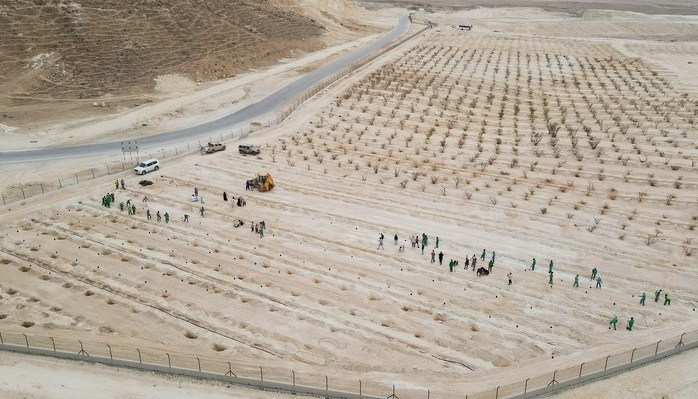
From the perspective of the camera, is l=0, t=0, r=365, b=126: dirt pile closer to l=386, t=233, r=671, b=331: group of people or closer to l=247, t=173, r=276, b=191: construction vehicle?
l=247, t=173, r=276, b=191: construction vehicle

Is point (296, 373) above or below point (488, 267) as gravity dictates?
below

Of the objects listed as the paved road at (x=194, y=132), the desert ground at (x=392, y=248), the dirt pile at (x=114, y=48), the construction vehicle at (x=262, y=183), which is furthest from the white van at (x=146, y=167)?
the dirt pile at (x=114, y=48)

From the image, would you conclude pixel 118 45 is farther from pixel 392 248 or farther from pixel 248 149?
pixel 392 248

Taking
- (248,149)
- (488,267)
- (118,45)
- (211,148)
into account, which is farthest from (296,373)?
(118,45)

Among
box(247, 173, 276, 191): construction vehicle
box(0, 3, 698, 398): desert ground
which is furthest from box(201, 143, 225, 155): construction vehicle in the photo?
box(247, 173, 276, 191): construction vehicle

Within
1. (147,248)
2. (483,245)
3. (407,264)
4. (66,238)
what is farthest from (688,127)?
(66,238)

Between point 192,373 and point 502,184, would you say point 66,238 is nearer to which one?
point 192,373

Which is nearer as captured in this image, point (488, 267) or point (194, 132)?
Answer: point (488, 267)
